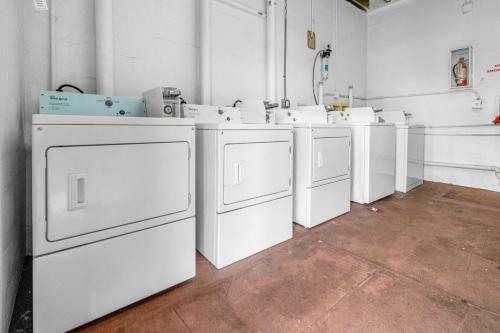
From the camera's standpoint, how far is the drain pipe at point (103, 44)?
1.76 metres

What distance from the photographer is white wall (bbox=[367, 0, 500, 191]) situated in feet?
11.4

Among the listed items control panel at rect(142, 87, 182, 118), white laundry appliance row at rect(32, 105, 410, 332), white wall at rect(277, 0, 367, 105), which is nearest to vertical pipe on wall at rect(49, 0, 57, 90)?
control panel at rect(142, 87, 182, 118)

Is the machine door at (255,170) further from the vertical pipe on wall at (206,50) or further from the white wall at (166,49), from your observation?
the white wall at (166,49)

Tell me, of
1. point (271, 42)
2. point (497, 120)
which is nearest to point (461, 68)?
point (497, 120)

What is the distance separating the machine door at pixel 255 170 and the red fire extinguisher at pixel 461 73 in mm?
3444

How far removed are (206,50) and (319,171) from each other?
1489 millimetres

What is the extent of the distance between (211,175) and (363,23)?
4.62 metres

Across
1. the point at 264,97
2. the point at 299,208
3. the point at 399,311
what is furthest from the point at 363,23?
the point at 399,311

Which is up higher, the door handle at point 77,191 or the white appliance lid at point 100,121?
the white appliance lid at point 100,121

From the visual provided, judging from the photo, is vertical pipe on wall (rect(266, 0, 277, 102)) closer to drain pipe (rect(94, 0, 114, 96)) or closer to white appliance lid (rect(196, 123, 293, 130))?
white appliance lid (rect(196, 123, 293, 130))

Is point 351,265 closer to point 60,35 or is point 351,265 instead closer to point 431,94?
point 60,35

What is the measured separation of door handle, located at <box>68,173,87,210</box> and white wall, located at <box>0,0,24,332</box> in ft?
0.81

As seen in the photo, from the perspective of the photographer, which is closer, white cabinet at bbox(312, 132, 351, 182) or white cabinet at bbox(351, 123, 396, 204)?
white cabinet at bbox(312, 132, 351, 182)

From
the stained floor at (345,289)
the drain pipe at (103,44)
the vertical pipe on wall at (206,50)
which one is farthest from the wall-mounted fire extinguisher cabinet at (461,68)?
the drain pipe at (103,44)
